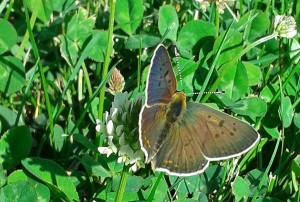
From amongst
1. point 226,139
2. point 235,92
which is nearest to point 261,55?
point 235,92

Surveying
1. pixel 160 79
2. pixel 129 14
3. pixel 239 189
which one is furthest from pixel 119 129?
pixel 129 14

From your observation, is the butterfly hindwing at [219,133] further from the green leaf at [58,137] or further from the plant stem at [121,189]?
the green leaf at [58,137]

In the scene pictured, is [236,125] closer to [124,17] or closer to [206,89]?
[206,89]

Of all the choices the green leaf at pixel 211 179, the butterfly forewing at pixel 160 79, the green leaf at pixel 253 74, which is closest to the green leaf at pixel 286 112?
the green leaf at pixel 253 74

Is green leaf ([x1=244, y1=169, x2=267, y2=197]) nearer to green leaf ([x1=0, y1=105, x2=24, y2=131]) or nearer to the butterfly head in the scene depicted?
the butterfly head

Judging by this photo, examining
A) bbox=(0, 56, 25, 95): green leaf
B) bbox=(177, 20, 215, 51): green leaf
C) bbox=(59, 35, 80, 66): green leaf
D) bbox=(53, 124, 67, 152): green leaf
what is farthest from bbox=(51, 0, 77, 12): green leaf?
bbox=(53, 124, 67, 152): green leaf

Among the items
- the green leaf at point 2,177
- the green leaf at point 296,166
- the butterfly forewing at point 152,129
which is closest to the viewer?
the butterfly forewing at point 152,129

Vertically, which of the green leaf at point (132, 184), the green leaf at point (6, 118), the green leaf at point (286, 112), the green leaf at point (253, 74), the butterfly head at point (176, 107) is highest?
the butterfly head at point (176, 107)

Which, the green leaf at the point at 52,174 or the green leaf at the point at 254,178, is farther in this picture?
the green leaf at the point at 254,178
